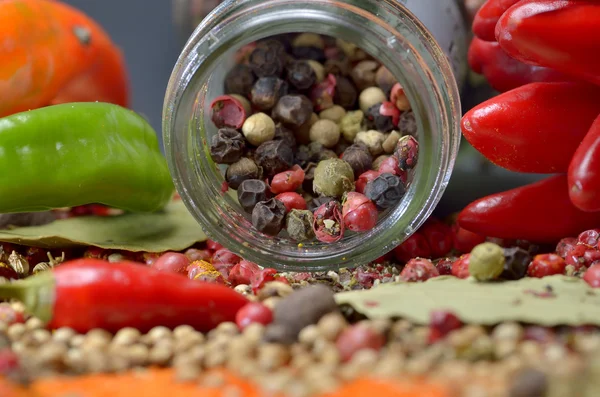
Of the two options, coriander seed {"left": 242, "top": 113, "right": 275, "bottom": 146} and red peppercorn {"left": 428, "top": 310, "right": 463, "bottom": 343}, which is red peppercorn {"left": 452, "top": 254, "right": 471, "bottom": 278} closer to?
red peppercorn {"left": 428, "top": 310, "right": 463, "bottom": 343}

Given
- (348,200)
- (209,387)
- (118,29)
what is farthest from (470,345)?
(118,29)

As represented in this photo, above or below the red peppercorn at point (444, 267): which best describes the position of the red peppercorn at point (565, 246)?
above

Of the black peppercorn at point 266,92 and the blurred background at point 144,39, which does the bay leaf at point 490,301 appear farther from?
the blurred background at point 144,39

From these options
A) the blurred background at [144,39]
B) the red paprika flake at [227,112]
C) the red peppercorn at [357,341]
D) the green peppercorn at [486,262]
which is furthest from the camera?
the blurred background at [144,39]

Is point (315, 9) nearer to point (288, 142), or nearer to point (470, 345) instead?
point (288, 142)

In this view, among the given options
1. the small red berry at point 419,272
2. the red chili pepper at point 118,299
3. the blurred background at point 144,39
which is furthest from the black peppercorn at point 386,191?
the blurred background at point 144,39

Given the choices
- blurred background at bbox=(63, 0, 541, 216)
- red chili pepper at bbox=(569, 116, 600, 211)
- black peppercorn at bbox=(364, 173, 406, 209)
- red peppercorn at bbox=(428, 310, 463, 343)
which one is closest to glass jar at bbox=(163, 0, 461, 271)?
black peppercorn at bbox=(364, 173, 406, 209)

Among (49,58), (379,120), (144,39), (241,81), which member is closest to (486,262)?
(379,120)
